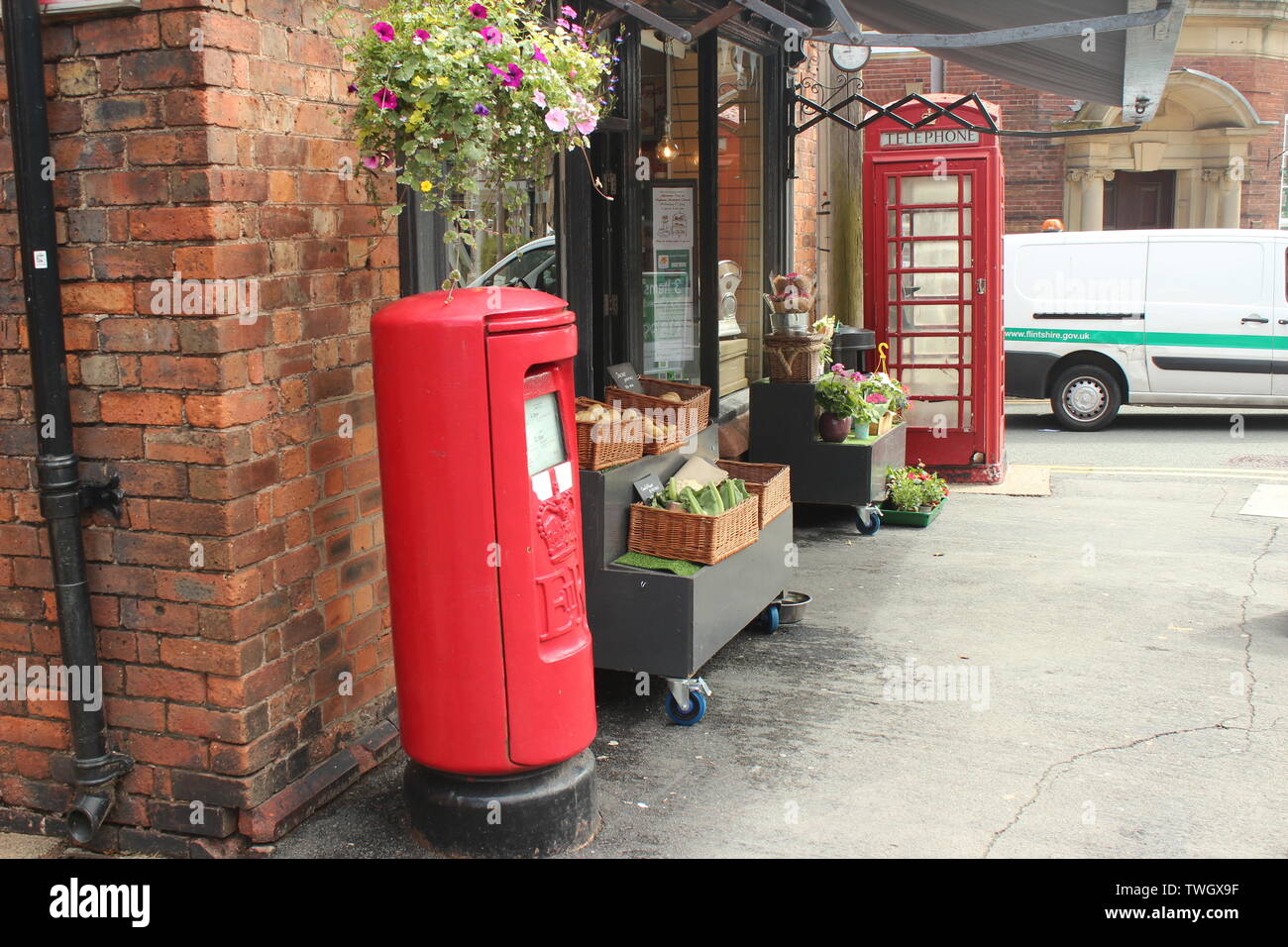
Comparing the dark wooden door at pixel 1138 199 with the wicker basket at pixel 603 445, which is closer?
the wicker basket at pixel 603 445

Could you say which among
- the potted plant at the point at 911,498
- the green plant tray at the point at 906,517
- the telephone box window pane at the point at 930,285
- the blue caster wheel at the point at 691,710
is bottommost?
the blue caster wheel at the point at 691,710

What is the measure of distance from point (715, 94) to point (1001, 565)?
3310 mm

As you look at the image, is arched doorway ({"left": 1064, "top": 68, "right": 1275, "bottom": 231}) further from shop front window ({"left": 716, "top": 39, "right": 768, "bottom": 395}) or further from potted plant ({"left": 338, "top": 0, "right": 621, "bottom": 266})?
potted plant ({"left": 338, "top": 0, "right": 621, "bottom": 266})

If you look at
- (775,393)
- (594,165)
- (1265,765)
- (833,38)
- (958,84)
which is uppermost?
(958,84)

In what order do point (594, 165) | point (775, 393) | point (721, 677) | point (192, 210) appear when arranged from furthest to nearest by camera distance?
1. point (775, 393)
2. point (594, 165)
3. point (721, 677)
4. point (192, 210)

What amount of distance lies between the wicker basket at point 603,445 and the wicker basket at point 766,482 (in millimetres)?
713

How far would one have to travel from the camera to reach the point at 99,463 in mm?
3877

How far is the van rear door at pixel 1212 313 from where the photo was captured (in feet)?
41.7

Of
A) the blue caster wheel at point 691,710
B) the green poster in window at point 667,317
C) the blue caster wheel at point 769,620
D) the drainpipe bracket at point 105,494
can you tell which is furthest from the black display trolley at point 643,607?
the green poster in window at point 667,317

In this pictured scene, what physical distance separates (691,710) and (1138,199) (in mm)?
18978

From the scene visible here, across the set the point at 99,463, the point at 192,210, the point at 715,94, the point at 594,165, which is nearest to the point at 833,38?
the point at 594,165

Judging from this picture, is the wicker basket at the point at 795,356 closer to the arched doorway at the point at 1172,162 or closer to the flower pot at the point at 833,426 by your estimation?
the flower pot at the point at 833,426

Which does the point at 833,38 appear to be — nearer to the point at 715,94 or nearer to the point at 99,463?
the point at 715,94

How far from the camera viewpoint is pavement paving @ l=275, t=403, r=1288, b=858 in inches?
161
